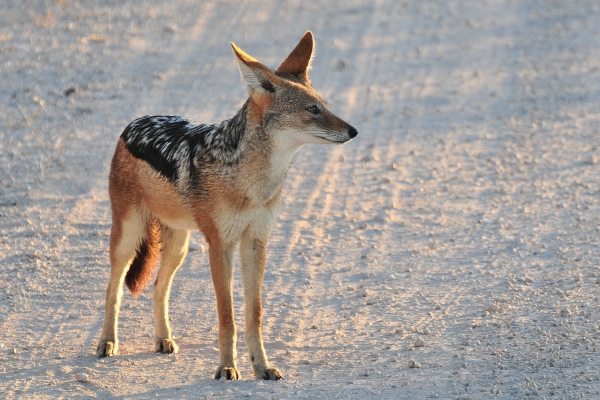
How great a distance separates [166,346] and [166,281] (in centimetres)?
49

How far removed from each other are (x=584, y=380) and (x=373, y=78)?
8.22 m

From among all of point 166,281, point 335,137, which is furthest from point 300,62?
point 166,281

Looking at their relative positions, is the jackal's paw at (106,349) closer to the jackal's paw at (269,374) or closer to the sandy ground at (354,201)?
the sandy ground at (354,201)

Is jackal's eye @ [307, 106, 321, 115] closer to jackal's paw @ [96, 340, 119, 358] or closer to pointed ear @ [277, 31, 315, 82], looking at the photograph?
pointed ear @ [277, 31, 315, 82]

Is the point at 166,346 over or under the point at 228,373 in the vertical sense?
over

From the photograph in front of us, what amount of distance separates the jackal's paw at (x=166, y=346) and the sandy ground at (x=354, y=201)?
0.39 ft

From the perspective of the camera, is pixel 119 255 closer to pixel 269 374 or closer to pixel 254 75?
pixel 269 374

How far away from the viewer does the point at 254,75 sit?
585cm

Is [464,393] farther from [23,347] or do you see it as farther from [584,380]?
[23,347]

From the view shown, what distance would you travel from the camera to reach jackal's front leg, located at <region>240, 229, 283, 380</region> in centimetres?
600

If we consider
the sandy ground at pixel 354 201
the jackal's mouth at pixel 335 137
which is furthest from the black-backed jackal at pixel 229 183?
the sandy ground at pixel 354 201

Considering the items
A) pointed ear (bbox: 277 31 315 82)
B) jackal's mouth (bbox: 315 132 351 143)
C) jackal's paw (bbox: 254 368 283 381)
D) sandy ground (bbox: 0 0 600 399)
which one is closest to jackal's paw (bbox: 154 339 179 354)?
sandy ground (bbox: 0 0 600 399)

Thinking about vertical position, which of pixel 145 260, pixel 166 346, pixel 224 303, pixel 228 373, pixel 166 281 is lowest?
pixel 228 373

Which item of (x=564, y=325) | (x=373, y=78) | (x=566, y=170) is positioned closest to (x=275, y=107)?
(x=564, y=325)
